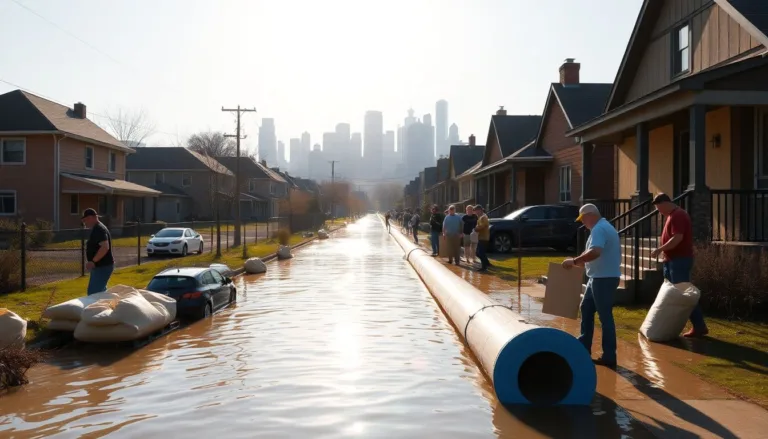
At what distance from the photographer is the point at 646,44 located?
20.1m

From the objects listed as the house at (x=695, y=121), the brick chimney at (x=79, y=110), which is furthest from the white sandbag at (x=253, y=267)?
the brick chimney at (x=79, y=110)

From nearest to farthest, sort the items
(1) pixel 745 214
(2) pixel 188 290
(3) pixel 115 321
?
(3) pixel 115 321
(2) pixel 188 290
(1) pixel 745 214

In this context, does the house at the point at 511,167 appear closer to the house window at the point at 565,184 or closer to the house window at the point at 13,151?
the house window at the point at 565,184

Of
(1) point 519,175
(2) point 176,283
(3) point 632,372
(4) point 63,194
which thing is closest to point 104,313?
(2) point 176,283

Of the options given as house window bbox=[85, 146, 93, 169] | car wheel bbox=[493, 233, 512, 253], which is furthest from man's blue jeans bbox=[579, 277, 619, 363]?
house window bbox=[85, 146, 93, 169]

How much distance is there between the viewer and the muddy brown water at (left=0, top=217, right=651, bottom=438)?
6184 mm

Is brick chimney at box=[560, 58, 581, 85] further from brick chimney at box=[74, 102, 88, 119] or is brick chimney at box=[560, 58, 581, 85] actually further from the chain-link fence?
brick chimney at box=[74, 102, 88, 119]

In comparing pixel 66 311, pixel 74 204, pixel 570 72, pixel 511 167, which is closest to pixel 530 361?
pixel 66 311

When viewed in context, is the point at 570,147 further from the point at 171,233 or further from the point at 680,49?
the point at 171,233

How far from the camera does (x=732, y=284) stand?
11.1m

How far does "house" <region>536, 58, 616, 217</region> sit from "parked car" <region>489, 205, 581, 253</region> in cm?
263

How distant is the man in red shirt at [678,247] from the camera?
949cm

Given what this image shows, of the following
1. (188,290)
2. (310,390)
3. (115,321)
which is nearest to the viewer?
(310,390)

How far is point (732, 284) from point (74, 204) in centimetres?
3628
